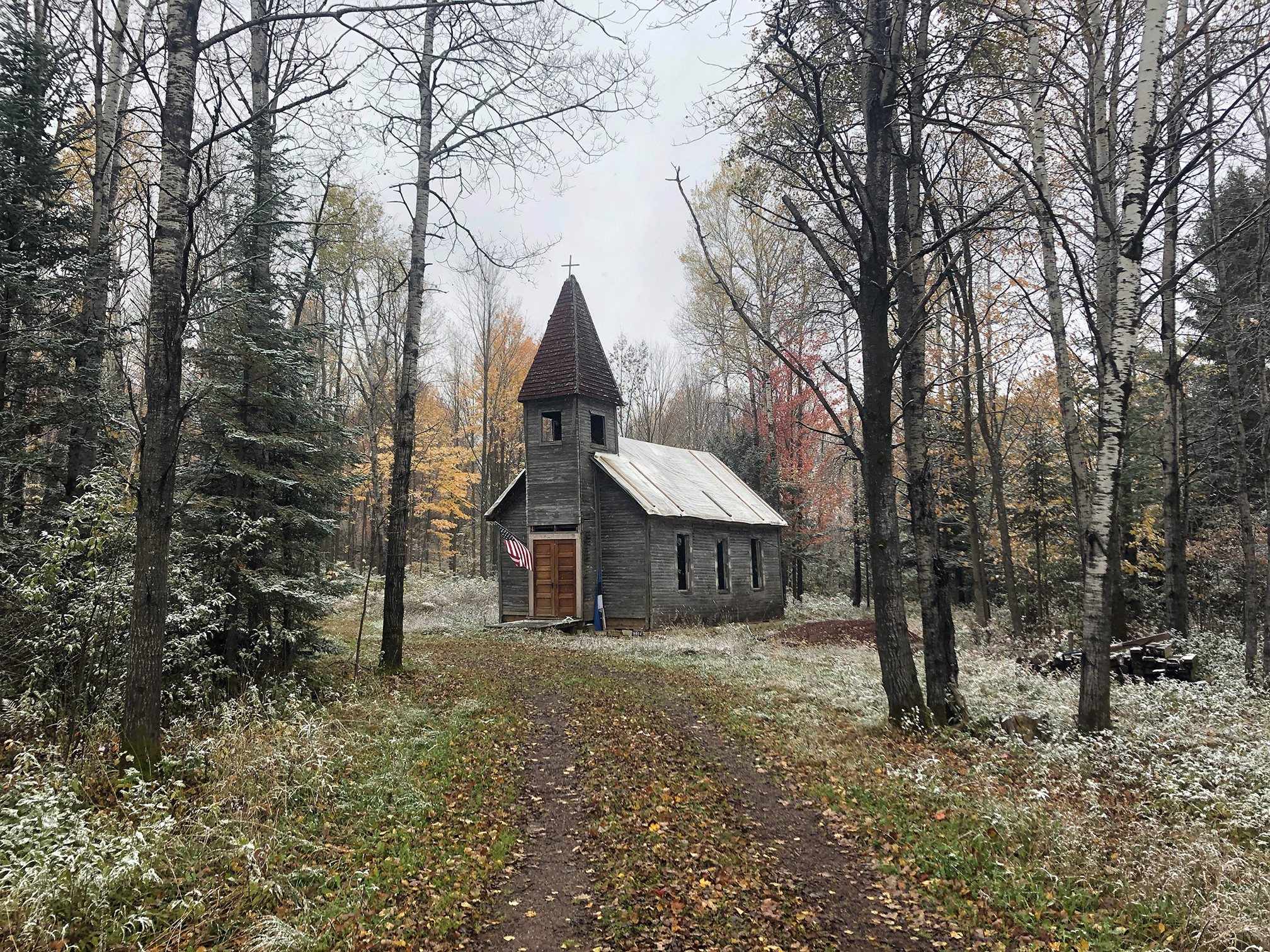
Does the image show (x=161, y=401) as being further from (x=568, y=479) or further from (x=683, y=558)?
(x=683, y=558)

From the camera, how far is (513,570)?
22219 mm

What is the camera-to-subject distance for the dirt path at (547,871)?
4.30 meters

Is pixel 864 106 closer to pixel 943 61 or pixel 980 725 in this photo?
pixel 943 61

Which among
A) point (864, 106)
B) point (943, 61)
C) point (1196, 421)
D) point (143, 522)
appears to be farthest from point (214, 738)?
point (1196, 421)

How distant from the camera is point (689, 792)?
21.9 ft

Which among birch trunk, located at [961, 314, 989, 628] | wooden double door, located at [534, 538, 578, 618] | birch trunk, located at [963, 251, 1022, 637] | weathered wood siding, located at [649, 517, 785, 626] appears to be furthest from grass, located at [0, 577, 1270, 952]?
weathered wood siding, located at [649, 517, 785, 626]

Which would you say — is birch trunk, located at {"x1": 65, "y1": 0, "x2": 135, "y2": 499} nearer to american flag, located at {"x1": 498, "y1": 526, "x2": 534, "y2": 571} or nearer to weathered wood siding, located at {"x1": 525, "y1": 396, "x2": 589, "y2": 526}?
american flag, located at {"x1": 498, "y1": 526, "x2": 534, "y2": 571}

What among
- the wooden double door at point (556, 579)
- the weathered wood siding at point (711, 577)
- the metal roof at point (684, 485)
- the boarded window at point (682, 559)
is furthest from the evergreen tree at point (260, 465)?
the boarded window at point (682, 559)

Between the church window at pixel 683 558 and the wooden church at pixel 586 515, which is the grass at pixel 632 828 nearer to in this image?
the wooden church at pixel 586 515

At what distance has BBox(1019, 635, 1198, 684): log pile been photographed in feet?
35.7

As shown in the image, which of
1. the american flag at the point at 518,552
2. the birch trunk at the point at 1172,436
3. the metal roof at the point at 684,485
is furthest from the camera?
the metal roof at the point at 684,485

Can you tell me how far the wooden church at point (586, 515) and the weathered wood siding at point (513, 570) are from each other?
4 centimetres

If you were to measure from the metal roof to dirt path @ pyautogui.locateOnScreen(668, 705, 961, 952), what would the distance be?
13736 mm

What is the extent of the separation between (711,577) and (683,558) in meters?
1.61
